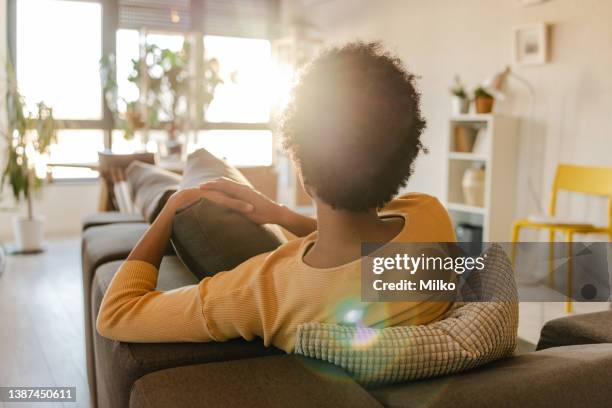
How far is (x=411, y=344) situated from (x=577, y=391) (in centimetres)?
22

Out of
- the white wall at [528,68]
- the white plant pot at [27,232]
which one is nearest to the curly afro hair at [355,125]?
the white wall at [528,68]

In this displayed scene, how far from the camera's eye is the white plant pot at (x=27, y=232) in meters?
4.61

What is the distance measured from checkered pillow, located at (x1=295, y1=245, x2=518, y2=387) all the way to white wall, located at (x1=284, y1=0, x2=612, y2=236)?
2.43m

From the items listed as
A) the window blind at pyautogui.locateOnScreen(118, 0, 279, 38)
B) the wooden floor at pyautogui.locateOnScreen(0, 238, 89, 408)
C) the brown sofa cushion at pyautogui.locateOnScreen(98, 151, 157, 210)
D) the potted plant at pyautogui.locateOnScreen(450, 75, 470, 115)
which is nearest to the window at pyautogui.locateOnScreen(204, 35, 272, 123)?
the window blind at pyautogui.locateOnScreen(118, 0, 279, 38)

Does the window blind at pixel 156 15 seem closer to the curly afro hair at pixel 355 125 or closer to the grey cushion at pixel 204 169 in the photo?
the grey cushion at pixel 204 169

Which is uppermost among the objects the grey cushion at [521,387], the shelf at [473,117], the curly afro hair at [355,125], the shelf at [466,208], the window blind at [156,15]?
the window blind at [156,15]

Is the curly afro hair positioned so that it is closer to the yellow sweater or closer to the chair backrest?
the yellow sweater

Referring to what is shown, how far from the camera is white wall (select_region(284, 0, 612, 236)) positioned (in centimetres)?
355

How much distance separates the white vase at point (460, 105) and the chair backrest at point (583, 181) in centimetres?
83

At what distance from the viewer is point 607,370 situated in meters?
0.83

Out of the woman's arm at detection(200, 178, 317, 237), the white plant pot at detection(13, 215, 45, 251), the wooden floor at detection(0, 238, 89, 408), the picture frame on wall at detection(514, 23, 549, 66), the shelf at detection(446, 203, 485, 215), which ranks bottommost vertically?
the wooden floor at detection(0, 238, 89, 408)

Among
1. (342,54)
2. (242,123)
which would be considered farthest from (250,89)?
(342,54)

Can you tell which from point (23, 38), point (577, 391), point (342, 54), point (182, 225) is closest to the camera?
point (577, 391)

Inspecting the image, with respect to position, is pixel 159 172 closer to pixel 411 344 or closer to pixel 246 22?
pixel 411 344
